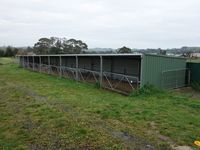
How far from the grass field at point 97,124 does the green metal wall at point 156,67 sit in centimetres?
215

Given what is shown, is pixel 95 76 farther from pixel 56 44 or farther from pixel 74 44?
pixel 56 44

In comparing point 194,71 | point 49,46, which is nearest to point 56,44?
point 49,46

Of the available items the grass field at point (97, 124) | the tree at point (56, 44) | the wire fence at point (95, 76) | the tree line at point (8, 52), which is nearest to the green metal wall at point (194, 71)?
the wire fence at point (95, 76)

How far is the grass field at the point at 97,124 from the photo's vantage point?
4.88 metres

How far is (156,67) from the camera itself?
1165 centimetres

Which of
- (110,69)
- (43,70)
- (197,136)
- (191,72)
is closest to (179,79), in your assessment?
(191,72)

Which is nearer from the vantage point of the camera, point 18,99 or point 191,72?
point 18,99

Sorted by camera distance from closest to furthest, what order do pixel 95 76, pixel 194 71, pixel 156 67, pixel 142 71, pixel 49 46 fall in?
pixel 142 71 → pixel 156 67 → pixel 194 71 → pixel 95 76 → pixel 49 46

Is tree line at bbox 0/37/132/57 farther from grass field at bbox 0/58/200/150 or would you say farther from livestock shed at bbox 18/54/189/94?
grass field at bbox 0/58/200/150

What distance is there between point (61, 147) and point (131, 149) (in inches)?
53.0

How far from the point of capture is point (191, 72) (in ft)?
46.9

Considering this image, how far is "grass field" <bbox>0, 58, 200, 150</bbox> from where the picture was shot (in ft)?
16.0

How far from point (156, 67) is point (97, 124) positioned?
6.40m

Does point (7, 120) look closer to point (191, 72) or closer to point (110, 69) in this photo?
point (191, 72)
